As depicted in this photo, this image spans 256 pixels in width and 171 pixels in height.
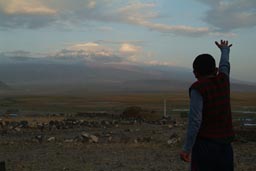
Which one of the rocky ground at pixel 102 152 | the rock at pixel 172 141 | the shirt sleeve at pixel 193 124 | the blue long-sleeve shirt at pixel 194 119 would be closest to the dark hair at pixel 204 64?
the blue long-sleeve shirt at pixel 194 119

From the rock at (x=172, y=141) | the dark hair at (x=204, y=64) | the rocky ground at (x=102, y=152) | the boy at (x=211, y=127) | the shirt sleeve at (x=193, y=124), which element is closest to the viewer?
the shirt sleeve at (x=193, y=124)

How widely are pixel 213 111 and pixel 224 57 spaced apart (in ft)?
2.67

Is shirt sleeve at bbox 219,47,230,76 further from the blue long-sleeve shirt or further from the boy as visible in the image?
the blue long-sleeve shirt

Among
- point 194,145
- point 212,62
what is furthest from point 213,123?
point 212,62

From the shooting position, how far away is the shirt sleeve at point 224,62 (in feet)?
17.3

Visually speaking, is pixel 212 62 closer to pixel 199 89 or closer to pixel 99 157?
pixel 199 89

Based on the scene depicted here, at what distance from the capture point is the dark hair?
4957mm

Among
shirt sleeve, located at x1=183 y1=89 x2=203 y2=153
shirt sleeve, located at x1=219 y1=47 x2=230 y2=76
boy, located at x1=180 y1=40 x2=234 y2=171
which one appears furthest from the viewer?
shirt sleeve, located at x1=219 y1=47 x2=230 y2=76

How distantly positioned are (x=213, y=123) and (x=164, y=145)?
10.6m

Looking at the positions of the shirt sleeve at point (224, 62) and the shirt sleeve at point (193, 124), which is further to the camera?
the shirt sleeve at point (224, 62)

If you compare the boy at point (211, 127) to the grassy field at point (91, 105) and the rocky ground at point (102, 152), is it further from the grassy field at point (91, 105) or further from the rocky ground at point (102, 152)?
the grassy field at point (91, 105)

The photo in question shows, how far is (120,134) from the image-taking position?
19.1 meters

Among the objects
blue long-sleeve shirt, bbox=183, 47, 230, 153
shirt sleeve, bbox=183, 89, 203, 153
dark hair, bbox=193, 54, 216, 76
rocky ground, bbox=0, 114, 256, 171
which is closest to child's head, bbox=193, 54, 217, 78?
dark hair, bbox=193, 54, 216, 76

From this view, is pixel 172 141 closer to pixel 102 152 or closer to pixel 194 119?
pixel 102 152
